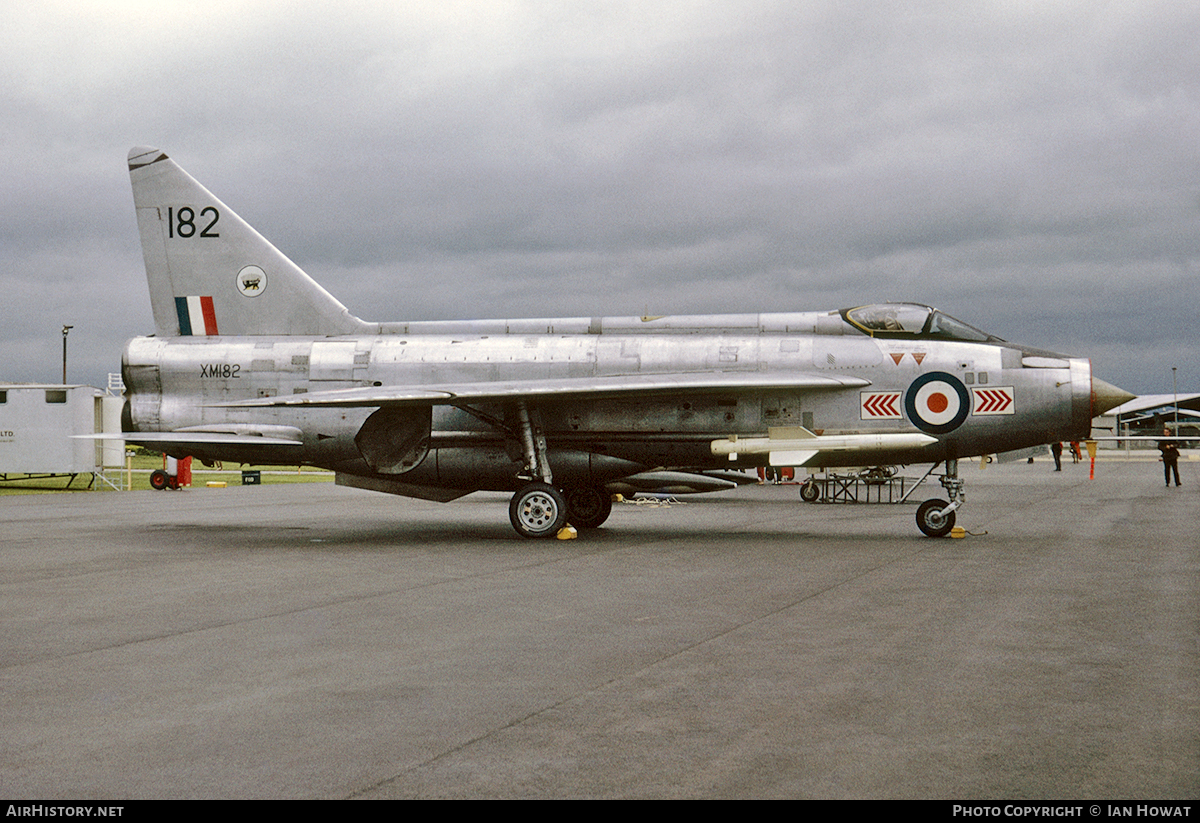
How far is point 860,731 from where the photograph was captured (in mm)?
4578

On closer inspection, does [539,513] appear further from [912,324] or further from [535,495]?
[912,324]

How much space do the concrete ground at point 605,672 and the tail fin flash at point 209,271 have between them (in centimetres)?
486

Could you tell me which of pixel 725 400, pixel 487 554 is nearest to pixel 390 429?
pixel 487 554

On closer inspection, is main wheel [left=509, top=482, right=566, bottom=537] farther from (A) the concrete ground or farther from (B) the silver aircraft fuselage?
(A) the concrete ground

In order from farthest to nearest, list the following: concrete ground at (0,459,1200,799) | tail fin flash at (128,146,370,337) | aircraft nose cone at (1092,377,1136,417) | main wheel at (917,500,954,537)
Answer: tail fin flash at (128,146,370,337) → main wheel at (917,500,954,537) → aircraft nose cone at (1092,377,1136,417) → concrete ground at (0,459,1200,799)

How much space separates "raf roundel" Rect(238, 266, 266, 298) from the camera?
16.5 meters

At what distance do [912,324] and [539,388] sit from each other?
526 cm

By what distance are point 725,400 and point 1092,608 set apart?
6.79 m

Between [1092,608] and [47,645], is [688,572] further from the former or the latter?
[47,645]

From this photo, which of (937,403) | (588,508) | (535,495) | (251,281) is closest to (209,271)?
(251,281)

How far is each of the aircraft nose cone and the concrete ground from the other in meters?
2.02

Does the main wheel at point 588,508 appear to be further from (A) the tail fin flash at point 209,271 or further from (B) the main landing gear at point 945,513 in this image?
(B) the main landing gear at point 945,513

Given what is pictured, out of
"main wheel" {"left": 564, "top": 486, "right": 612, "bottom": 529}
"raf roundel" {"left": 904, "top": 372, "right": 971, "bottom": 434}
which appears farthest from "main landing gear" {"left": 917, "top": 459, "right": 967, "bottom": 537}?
"main wheel" {"left": 564, "top": 486, "right": 612, "bottom": 529}

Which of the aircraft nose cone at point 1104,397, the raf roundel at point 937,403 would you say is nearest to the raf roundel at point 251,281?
the raf roundel at point 937,403
